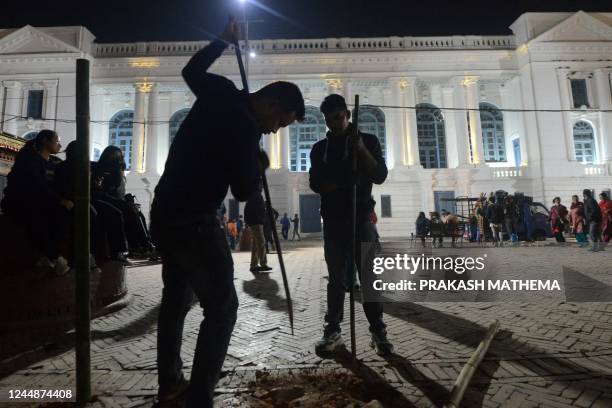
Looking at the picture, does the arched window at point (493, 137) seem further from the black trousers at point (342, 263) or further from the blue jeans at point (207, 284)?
the blue jeans at point (207, 284)

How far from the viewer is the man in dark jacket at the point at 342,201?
2740 mm

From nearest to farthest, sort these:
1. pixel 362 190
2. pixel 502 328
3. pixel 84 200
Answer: pixel 84 200
pixel 362 190
pixel 502 328

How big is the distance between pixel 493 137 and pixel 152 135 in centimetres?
2699

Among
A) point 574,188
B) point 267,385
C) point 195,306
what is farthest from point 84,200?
point 574,188

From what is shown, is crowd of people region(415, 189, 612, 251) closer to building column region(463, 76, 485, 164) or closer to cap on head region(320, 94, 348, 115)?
building column region(463, 76, 485, 164)

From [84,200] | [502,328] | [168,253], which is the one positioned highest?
[84,200]

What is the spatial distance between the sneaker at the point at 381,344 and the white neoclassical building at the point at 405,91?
67.8 ft

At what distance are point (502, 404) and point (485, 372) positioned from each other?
15.5 inches

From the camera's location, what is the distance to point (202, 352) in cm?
159

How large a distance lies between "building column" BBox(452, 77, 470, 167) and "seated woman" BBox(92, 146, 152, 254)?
2352cm

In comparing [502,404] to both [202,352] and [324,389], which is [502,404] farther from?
[202,352]

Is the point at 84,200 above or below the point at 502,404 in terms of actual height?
above

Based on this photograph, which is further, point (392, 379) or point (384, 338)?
point (384, 338)

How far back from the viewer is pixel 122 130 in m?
26.6
